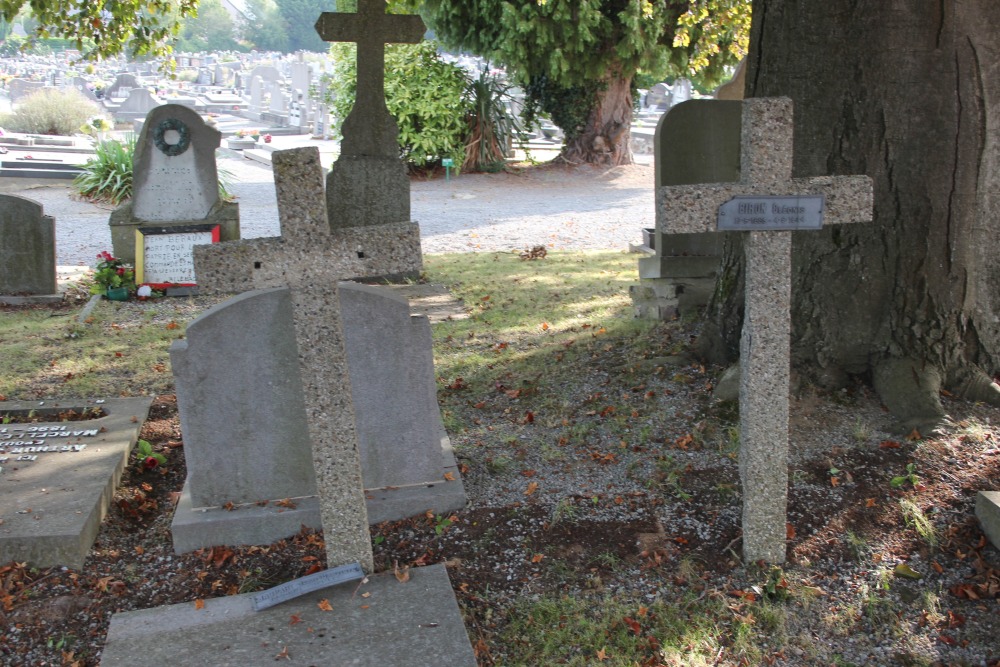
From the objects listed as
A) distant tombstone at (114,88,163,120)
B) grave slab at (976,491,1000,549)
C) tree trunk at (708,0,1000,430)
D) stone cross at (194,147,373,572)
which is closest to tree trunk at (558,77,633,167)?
tree trunk at (708,0,1000,430)

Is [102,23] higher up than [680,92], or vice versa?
[680,92]

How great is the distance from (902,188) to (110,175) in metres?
14.7

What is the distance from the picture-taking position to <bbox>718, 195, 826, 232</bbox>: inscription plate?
11.1 ft

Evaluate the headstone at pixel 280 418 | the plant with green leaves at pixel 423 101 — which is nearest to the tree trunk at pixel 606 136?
the plant with green leaves at pixel 423 101

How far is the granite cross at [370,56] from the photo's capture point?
371 inches

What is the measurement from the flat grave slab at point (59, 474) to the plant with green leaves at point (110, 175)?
1133 cm

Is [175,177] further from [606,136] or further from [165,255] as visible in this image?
[606,136]

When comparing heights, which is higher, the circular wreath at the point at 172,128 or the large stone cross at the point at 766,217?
the circular wreath at the point at 172,128

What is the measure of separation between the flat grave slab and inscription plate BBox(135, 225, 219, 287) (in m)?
4.06

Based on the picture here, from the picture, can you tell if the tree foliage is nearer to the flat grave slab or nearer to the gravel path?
the flat grave slab

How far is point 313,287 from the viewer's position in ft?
10.8

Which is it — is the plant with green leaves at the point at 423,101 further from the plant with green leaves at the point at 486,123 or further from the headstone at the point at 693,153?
the headstone at the point at 693,153

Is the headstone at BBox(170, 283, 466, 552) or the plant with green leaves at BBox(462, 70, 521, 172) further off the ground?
the plant with green leaves at BBox(462, 70, 521, 172)

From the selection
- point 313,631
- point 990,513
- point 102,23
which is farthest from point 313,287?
point 102,23
